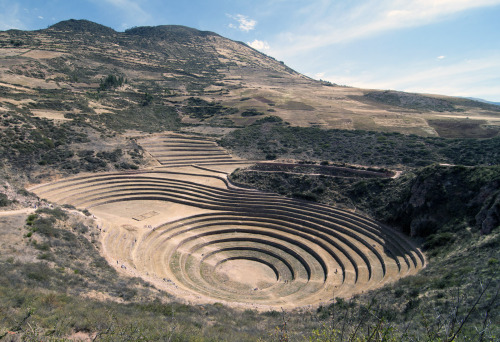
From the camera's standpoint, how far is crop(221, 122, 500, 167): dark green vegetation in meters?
38.6

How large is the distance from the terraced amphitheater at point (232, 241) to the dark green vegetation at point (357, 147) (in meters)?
16.0

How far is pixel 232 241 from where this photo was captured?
2688 centimetres

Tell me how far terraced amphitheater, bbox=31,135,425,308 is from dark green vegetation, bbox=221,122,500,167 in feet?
52.5

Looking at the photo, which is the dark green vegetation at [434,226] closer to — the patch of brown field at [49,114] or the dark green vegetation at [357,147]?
the dark green vegetation at [357,147]

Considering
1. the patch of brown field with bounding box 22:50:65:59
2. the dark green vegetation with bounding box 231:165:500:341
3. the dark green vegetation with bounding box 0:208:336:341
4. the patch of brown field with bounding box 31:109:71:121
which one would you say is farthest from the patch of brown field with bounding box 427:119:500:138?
the patch of brown field with bounding box 22:50:65:59

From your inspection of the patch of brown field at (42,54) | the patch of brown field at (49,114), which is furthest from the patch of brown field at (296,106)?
the patch of brown field at (42,54)

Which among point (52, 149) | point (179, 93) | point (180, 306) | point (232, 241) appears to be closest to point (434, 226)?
point (232, 241)

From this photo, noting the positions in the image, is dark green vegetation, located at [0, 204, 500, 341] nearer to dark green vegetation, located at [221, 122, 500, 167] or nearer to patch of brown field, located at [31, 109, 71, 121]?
dark green vegetation, located at [221, 122, 500, 167]

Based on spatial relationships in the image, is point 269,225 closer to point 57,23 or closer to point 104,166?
point 104,166

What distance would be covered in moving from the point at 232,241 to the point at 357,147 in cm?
3048

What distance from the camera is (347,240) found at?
25.1 meters

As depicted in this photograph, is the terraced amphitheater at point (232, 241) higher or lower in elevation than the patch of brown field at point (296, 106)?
lower

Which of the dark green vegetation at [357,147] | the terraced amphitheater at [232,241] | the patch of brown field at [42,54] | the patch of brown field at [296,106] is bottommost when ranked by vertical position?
the terraced amphitheater at [232,241]

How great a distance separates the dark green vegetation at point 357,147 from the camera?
38625mm
